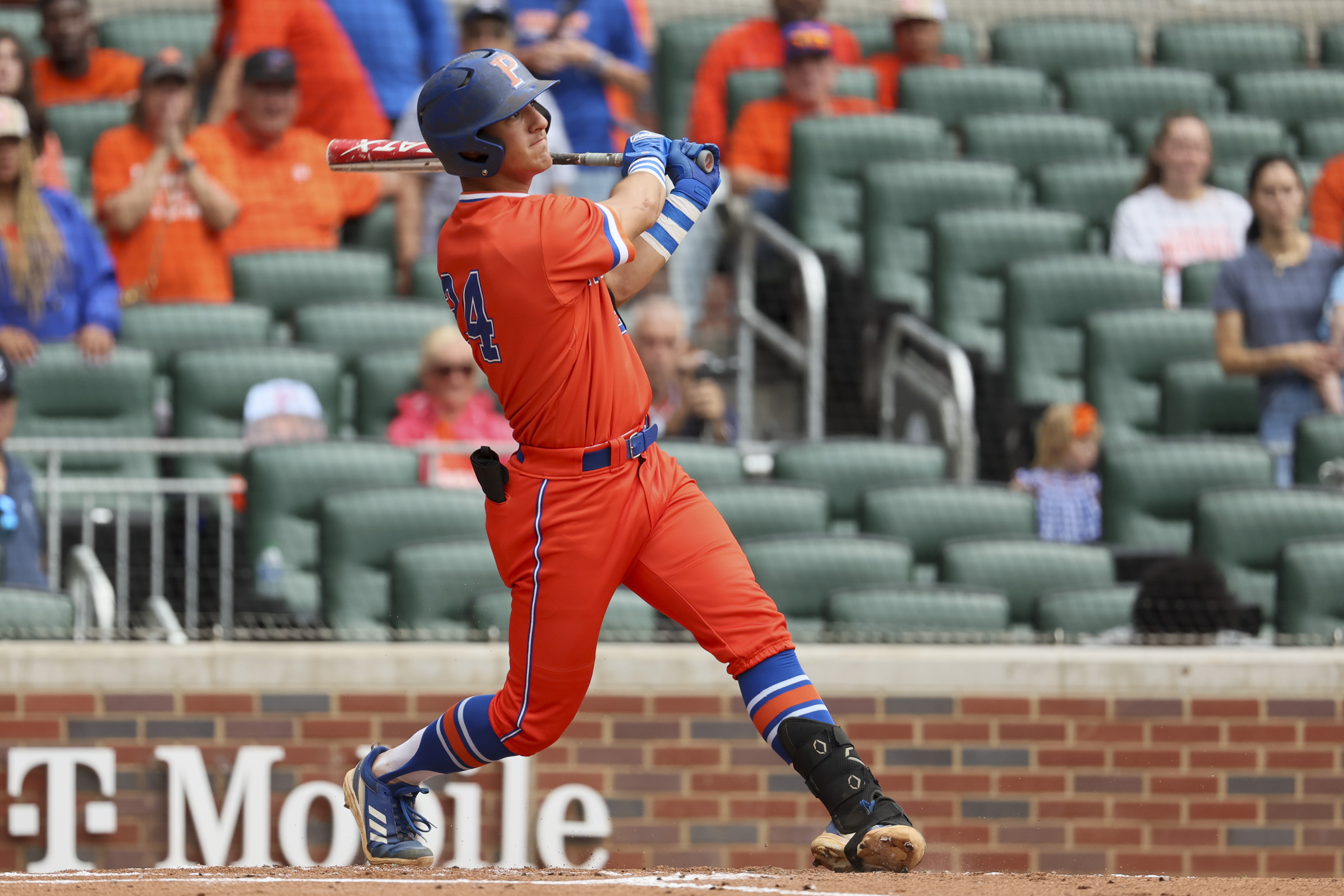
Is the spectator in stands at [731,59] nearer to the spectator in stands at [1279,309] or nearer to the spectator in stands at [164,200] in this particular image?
the spectator in stands at [164,200]

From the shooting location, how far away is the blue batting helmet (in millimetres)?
3223

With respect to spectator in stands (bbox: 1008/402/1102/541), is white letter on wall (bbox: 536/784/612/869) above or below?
below

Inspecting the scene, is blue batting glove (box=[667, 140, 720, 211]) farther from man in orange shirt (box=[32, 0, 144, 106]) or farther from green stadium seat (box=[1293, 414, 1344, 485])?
man in orange shirt (box=[32, 0, 144, 106])

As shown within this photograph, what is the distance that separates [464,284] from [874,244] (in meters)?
4.42

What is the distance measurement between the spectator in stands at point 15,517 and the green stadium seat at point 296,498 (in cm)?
66

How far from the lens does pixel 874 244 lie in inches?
296

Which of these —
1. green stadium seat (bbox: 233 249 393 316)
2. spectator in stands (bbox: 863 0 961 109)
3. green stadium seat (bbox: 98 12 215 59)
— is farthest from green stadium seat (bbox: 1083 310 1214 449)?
green stadium seat (bbox: 98 12 215 59)

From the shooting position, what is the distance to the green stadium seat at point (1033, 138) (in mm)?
8383

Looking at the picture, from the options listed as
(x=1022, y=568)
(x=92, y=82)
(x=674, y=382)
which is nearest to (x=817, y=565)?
(x=1022, y=568)

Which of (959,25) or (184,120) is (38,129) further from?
(959,25)

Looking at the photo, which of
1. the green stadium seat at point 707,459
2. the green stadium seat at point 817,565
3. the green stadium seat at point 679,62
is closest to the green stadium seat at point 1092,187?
the green stadium seat at point 679,62

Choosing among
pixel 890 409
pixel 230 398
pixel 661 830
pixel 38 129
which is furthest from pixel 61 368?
pixel 890 409

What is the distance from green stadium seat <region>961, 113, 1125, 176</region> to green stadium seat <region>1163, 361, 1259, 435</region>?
1.96 metres

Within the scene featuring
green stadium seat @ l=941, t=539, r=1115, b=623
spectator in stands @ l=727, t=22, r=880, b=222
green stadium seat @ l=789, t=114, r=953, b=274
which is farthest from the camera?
spectator in stands @ l=727, t=22, r=880, b=222
